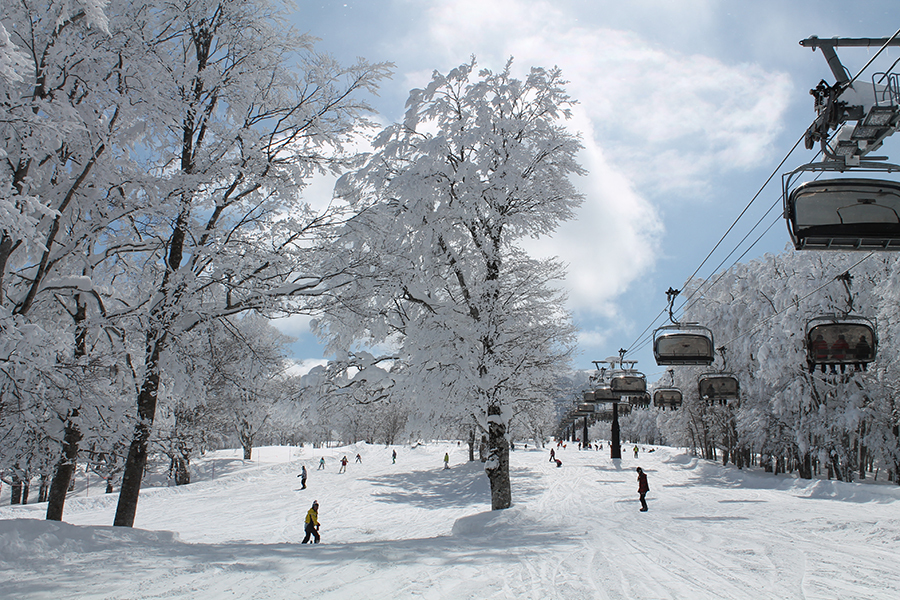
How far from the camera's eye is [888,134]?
4.56 metres

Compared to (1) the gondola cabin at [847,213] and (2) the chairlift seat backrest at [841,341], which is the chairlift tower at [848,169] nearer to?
(1) the gondola cabin at [847,213]

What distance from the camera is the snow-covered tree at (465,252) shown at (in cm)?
1138

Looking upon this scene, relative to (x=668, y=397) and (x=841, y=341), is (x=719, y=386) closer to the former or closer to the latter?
(x=668, y=397)

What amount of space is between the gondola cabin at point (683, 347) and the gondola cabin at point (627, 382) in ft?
32.4

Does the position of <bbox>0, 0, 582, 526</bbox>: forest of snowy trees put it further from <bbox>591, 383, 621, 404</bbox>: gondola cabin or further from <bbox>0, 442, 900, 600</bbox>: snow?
<bbox>591, 383, 621, 404</bbox>: gondola cabin

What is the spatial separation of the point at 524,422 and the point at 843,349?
342 inches

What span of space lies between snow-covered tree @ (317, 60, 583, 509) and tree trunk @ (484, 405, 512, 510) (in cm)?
3

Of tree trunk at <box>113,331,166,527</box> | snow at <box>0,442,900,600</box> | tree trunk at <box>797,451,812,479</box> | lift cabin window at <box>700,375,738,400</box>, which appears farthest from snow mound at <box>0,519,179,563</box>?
tree trunk at <box>797,451,812,479</box>

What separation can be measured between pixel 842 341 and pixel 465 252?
322 inches

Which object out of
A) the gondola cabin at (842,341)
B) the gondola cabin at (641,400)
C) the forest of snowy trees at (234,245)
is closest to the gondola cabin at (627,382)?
the gondola cabin at (641,400)

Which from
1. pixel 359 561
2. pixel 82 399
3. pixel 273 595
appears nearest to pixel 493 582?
pixel 359 561

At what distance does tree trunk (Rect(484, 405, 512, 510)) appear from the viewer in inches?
480

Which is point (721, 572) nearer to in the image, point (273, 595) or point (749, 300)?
point (273, 595)

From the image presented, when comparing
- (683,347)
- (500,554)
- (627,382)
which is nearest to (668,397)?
(627,382)
